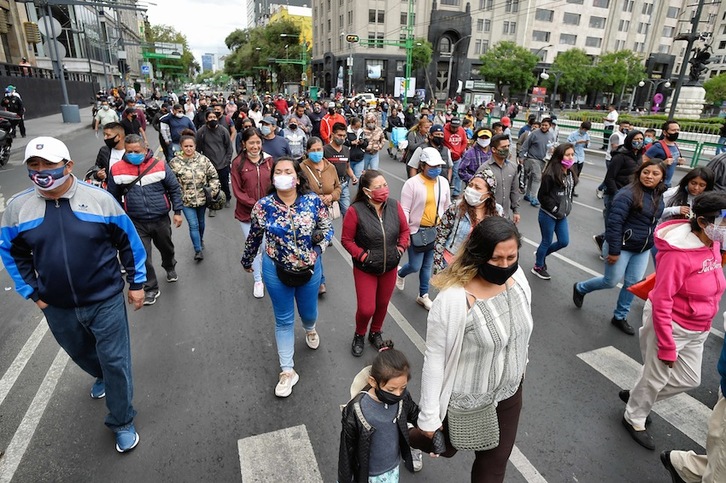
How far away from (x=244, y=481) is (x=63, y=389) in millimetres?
2094

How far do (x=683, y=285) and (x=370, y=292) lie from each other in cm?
243

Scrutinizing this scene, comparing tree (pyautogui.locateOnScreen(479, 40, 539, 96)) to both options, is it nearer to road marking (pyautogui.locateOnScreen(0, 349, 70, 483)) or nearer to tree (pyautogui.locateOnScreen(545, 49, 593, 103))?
tree (pyautogui.locateOnScreen(545, 49, 593, 103))

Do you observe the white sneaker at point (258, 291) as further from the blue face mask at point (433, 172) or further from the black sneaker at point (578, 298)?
the black sneaker at point (578, 298)

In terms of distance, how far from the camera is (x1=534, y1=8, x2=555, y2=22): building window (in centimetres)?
6300

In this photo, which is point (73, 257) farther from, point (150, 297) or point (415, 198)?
point (415, 198)

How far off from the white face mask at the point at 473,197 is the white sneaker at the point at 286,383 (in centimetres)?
228

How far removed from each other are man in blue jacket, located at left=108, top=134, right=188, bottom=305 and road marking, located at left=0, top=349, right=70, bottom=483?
1.39m

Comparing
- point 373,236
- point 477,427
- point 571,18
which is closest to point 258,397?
point 373,236

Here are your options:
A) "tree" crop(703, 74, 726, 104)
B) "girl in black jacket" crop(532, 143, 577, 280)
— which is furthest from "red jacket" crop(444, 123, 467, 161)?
"tree" crop(703, 74, 726, 104)

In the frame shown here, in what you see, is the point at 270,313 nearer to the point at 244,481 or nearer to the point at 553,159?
the point at 244,481

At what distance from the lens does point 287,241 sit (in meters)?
3.51

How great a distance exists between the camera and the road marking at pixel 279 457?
303 cm

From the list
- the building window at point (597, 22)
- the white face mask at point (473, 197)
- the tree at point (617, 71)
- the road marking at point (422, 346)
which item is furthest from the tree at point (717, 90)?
the white face mask at point (473, 197)

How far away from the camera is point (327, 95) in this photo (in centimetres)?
6706
